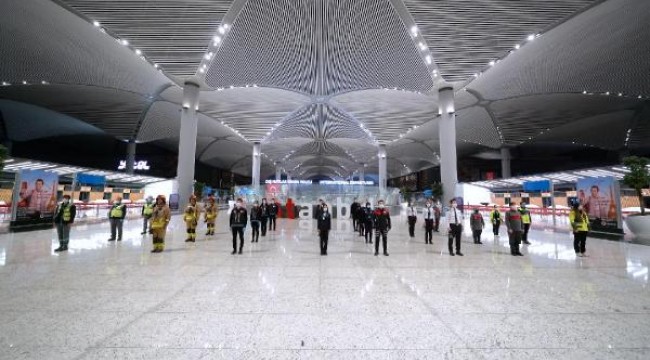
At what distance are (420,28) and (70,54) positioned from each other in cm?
2465

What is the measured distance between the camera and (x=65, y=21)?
16.9 m

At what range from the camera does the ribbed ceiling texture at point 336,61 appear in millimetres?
16750

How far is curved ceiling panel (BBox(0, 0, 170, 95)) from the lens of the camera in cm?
1650

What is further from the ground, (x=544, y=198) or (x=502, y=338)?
(x=544, y=198)

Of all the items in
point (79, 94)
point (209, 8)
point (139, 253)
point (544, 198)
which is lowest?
point (139, 253)

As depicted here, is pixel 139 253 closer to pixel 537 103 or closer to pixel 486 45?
pixel 486 45

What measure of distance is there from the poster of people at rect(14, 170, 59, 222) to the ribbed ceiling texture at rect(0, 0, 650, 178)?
9893 millimetres

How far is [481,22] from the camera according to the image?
17.1 metres

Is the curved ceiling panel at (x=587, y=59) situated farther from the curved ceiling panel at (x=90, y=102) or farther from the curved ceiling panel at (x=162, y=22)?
the curved ceiling panel at (x=90, y=102)

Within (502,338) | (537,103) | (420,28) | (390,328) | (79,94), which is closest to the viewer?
(502,338)

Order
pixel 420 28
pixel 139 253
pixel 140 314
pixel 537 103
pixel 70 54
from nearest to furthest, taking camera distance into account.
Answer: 1. pixel 140 314
2. pixel 139 253
3. pixel 420 28
4. pixel 70 54
5. pixel 537 103

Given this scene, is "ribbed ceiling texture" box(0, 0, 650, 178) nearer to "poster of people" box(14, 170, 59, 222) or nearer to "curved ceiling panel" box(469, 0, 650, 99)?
"curved ceiling panel" box(469, 0, 650, 99)

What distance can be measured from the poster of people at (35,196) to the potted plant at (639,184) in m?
25.8

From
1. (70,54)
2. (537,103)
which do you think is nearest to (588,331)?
(70,54)
